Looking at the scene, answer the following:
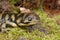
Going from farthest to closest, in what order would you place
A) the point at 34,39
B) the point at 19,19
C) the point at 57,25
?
the point at 57,25 < the point at 19,19 < the point at 34,39

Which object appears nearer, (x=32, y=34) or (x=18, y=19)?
(x=32, y=34)

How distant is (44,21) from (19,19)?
520mm

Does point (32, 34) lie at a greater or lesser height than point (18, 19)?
lesser

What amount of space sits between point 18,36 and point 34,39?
0.79ft

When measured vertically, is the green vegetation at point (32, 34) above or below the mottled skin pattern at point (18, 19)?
below

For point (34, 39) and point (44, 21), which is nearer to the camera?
point (34, 39)

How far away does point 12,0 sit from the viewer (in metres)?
3.68

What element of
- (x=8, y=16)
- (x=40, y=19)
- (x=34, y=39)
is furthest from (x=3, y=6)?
(x=34, y=39)

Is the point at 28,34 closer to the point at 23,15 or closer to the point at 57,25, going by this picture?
the point at 23,15

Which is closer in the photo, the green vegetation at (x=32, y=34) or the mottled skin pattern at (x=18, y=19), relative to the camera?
the green vegetation at (x=32, y=34)

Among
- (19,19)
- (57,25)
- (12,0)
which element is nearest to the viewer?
(19,19)

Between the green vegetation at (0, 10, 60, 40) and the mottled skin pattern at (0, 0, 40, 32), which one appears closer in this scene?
the green vegetation at (0, 10, 60, 40)

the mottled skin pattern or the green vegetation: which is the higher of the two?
the mottled skin pattern

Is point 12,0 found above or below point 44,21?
above
